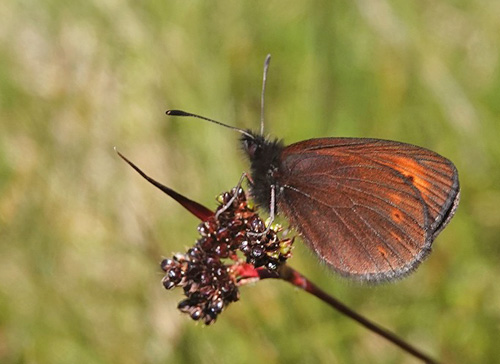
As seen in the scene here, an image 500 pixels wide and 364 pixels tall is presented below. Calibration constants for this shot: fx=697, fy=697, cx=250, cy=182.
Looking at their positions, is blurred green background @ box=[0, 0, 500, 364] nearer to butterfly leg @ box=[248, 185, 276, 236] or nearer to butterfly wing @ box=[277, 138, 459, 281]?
butterfly wing @ box=[277, 138, 459, 281]

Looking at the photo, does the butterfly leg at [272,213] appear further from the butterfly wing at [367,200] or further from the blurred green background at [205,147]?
the blurred green background at [205,147]

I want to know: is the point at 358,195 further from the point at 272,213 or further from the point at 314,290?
the point at 314,290

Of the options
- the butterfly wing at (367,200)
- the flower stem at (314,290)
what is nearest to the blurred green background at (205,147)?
the butterfly wing at (367,200)

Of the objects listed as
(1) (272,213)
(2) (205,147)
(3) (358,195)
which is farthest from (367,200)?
(2) (205,147)

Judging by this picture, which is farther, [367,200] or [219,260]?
[367,200]

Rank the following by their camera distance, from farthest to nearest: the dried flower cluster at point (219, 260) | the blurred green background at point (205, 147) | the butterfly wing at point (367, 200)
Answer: the blurred green background at point (205, 147)
the butterfly wing at point (367, 200)
the dried flower cluster at point (219, 260)

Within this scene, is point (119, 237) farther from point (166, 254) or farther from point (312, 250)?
point (312, 250)

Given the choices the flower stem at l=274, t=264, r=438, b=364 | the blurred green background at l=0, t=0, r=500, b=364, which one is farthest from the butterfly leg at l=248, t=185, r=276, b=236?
the blurred green background at l=0, t=0, r=500, b=364
